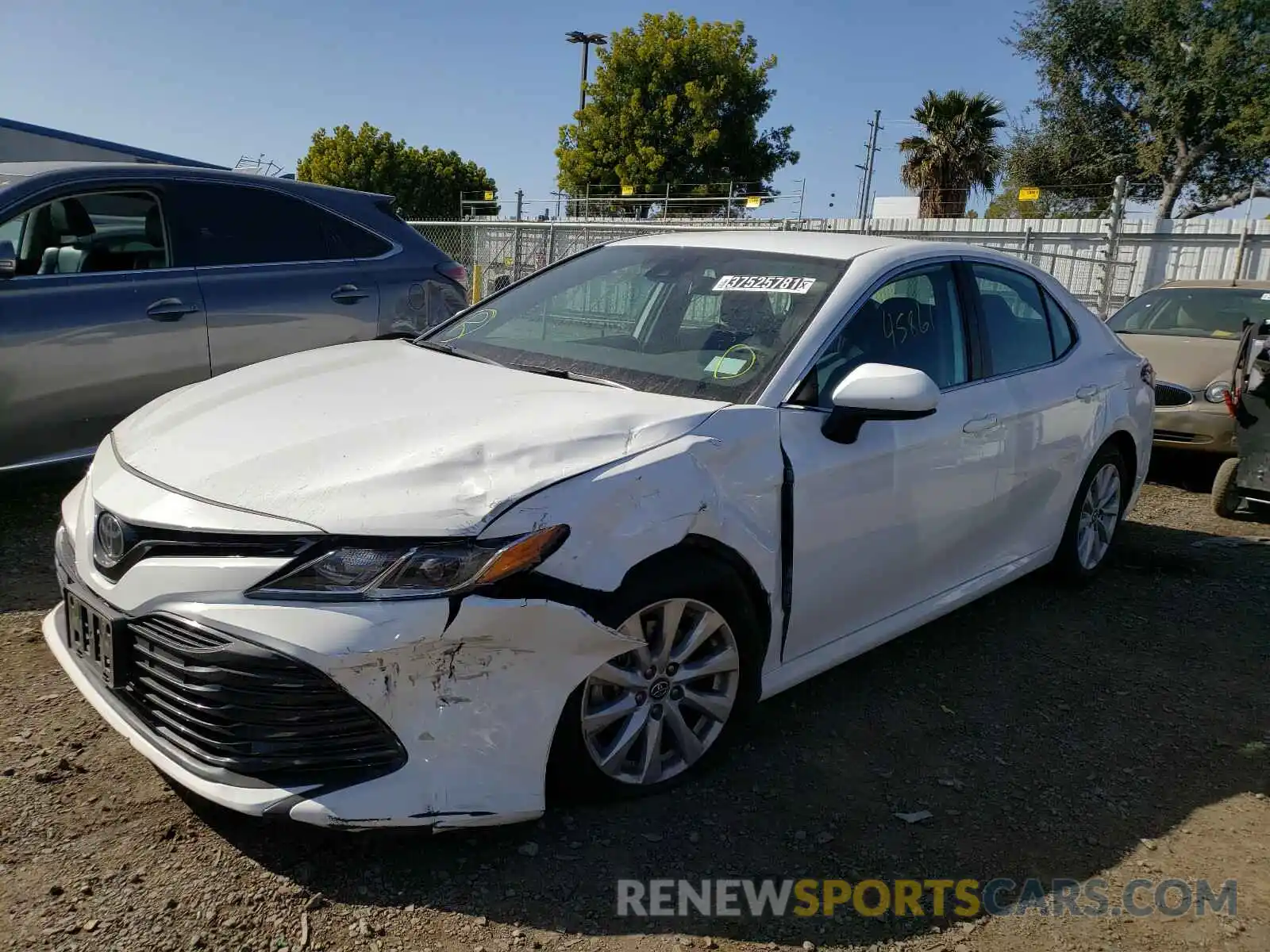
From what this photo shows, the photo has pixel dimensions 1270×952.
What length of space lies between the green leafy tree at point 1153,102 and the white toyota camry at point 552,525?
85.3ft

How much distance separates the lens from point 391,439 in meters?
2.62

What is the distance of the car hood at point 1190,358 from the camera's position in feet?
24.5

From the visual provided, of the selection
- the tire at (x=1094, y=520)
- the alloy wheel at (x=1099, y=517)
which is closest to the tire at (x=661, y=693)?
the tire at (x=1094, y=520)

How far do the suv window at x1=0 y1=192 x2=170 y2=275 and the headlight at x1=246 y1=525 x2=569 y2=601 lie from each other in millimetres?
3456

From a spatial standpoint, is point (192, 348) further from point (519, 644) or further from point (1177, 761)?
point (1177, 761)

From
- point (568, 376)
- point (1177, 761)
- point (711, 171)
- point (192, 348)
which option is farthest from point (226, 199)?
point (711, 171)

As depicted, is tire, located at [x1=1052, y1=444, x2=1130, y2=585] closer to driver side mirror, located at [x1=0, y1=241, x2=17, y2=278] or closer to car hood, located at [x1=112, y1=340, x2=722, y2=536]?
car hood, located at [x1=112, y1=340, x2=722, y2=536]

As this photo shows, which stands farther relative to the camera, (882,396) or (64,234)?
(64,234)

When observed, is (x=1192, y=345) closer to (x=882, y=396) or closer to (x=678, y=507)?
(x=882, y=396)

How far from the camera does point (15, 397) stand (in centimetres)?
460

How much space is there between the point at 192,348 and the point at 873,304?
3.50 meters

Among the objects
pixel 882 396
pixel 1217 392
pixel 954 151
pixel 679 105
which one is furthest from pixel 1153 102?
pixel 882 396

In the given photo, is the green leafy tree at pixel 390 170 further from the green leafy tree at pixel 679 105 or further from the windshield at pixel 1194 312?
the windshield at pixel 1194 312

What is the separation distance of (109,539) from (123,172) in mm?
3264
